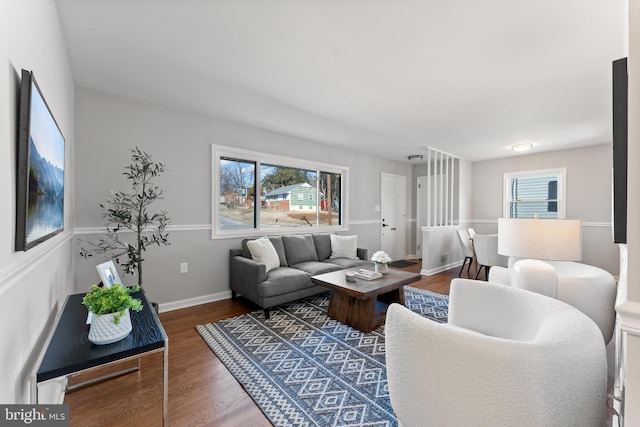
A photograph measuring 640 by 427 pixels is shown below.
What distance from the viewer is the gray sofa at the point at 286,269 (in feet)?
9.57

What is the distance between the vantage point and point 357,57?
83.3 inches

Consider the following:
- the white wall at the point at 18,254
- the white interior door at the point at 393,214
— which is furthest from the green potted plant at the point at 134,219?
the white interior door at the point at 393,214

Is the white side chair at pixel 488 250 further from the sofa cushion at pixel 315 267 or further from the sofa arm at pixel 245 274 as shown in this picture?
the sofa arm at pixel 245 274

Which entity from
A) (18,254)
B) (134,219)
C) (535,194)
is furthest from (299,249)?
(535,194)

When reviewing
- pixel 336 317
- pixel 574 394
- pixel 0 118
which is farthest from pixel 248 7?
pixel 336 317

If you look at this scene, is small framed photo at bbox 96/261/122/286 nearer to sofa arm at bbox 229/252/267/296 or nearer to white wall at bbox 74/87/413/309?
white wall at bbox 74/87/413/309

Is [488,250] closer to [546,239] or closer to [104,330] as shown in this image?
[546,239]

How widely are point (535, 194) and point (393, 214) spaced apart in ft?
9.37

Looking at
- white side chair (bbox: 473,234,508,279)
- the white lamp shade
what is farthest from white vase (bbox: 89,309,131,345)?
white side chair (bbox: 473,234,508,279)

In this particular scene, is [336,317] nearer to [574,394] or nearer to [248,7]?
[574,394]

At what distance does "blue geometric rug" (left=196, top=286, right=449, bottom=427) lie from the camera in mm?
1580

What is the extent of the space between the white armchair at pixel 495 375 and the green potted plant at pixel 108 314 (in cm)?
117

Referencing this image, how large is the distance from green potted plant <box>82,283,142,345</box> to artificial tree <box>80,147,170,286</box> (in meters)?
1.56

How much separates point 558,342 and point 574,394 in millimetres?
168
